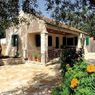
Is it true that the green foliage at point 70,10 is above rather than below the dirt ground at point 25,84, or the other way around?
above

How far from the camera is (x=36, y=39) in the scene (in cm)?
2720

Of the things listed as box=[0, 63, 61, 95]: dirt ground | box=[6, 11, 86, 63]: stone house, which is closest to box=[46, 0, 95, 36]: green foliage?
box=[0, 63, 61, 95]: dirt ground

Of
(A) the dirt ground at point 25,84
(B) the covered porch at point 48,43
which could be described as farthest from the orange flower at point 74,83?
(B) the covered porch at point 48,43

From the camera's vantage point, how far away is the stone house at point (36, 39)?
2308 centimetres

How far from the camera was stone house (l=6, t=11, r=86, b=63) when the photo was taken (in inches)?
909

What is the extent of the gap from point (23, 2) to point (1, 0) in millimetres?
1017

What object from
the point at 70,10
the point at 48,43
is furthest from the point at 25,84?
the point at 48,43

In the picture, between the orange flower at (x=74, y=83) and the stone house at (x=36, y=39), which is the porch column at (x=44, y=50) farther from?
the orange flower at (x=74, y=83)

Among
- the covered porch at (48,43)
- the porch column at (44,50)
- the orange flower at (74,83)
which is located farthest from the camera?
the covered porch at (48,43)

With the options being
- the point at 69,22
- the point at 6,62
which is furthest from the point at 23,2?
the point at 6,62

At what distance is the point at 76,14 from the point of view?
40.2 feet

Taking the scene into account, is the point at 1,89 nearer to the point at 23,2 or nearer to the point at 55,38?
the point at 23,2

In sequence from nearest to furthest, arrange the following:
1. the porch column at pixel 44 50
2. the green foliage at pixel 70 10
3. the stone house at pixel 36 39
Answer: the green foliage at pixel 70 10
the porch column at pixel 44 50
the stone house at pixel 36 39

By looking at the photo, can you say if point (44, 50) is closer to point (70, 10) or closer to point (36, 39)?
point (36, 39)
